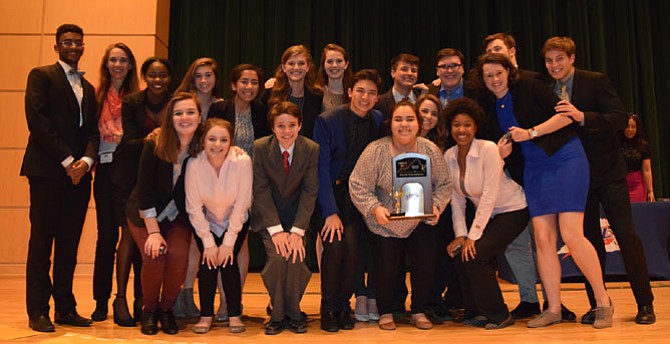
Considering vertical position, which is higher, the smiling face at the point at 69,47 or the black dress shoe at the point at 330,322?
the smiling face at the point at 69,47

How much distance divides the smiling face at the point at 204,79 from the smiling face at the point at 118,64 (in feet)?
1.24

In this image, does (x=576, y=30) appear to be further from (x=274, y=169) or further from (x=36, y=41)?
(x=36, y=41)

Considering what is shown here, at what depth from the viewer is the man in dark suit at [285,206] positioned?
3.06m

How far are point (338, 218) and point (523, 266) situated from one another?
3.88 feet

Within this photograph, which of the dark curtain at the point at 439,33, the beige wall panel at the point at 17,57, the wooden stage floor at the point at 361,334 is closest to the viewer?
the wooden stage floor at the point at 361,334

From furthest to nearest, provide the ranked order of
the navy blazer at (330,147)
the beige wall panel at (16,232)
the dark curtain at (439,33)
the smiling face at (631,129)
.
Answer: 1. the dark curtain at (439,33)
2. the beige wall panel at (16,232)
3. the smiling face at (631,129)
4. the navy blazer at (330,147)

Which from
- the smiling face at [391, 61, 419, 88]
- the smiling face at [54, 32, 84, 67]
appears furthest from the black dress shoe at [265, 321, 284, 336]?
the smiling face at [54, 32, 84, 67]

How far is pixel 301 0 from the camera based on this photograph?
265 inches

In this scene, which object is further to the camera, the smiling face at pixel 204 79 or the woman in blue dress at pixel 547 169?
the smiling face at pixel 204 79

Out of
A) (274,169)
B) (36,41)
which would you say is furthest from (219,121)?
(36,41)

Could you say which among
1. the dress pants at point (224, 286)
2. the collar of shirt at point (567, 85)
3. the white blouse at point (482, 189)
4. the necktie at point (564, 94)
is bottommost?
the dress pants at point (224, 286)

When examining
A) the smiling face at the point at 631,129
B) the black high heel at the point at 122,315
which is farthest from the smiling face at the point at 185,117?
the smiling face at the point at 631,129

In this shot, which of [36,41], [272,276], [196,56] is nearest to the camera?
[272,276]

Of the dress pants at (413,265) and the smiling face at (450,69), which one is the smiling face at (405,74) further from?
the dress pants at (413,265)
